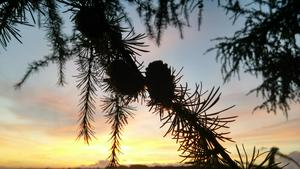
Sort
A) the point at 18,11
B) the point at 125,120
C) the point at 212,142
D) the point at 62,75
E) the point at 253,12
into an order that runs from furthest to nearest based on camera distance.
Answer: the point at 253,12 → the point at 62,75 → the point at 125,120 → the point at 18,11 → the point at 212,142

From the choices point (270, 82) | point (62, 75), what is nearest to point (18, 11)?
point (62, 75)

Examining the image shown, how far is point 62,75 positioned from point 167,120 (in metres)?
1.26

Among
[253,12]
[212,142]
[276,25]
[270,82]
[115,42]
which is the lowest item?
[212,142]

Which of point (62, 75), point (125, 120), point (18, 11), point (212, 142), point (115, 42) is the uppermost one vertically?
point (62, 75)

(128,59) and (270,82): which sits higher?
(270,82)

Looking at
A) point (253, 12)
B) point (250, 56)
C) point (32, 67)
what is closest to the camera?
point (32, 67)

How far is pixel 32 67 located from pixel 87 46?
4.11ft

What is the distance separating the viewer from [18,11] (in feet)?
2.83

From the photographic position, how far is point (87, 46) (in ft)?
3.06

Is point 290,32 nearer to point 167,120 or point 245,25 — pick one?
point 245,25

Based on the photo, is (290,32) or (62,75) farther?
(290,32)

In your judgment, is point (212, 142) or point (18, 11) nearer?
point (212, 142)

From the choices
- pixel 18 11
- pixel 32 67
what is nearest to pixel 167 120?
pixel 18 11

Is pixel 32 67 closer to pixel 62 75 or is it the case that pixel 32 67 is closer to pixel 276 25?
pixel 62 75
